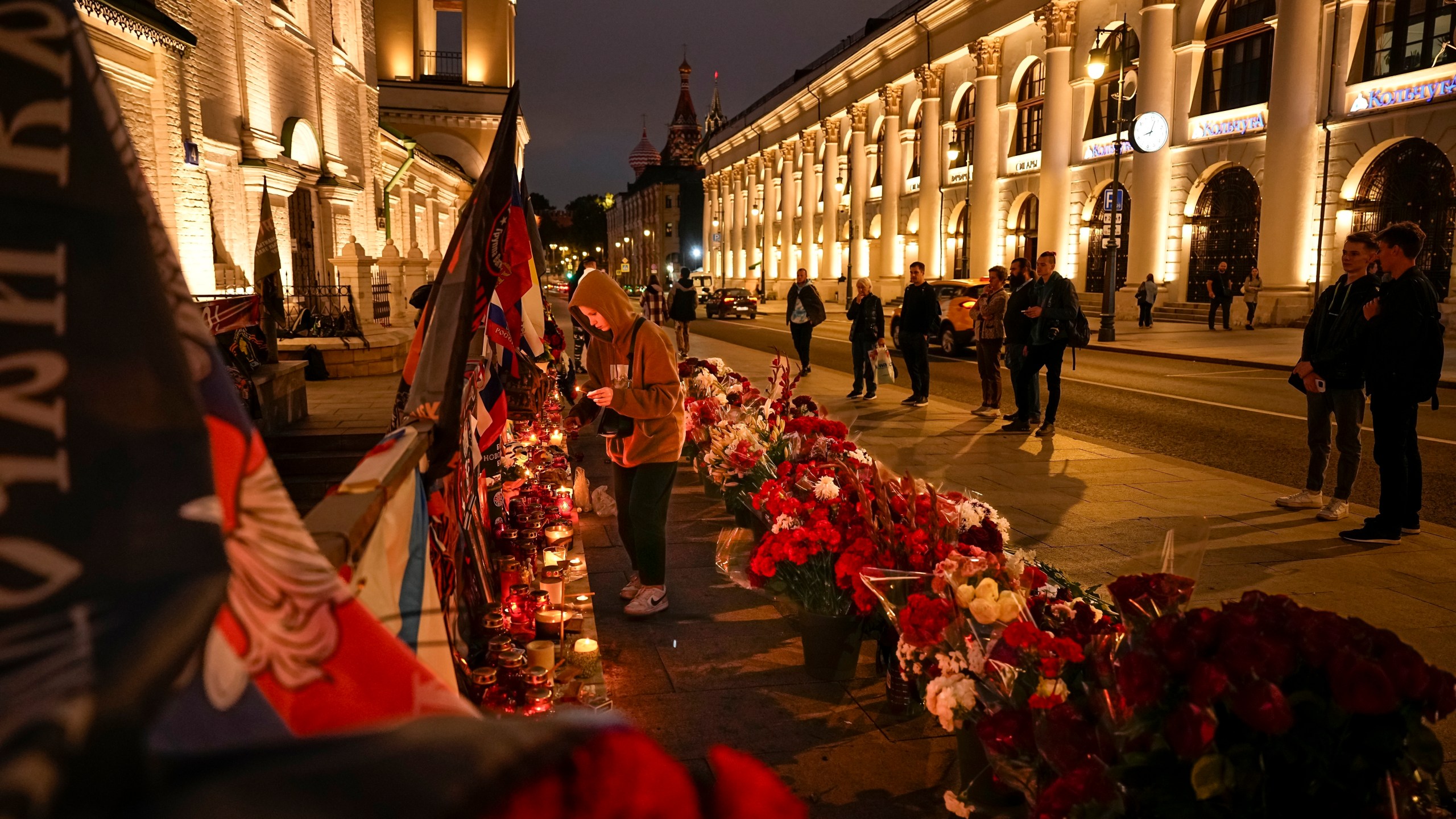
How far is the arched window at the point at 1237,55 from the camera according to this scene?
28.6 meters

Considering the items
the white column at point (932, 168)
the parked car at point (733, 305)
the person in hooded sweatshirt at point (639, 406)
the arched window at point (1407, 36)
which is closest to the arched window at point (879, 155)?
the white column at point (932, 168)

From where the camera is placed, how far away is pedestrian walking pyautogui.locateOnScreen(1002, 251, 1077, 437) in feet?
34.3

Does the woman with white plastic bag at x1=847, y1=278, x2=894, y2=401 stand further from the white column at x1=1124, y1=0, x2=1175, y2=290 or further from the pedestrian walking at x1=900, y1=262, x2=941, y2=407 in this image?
the white column at x1=1124, y1=0, x2=1175, y2=290

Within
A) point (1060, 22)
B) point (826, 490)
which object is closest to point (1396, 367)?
point (826, 490)

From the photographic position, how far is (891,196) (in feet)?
168

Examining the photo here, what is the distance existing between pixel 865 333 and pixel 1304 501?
282 inches

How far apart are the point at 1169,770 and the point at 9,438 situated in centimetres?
213

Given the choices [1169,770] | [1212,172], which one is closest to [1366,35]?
[1212,172]

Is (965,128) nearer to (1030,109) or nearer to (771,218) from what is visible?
(1030,109)

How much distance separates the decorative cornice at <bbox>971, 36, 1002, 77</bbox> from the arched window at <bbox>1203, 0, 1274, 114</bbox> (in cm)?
1113

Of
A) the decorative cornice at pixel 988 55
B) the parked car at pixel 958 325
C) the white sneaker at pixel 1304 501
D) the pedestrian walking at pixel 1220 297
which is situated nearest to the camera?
the white sneaker at pixel 1304 501

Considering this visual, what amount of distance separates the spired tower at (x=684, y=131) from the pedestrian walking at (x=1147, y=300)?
10948 cm

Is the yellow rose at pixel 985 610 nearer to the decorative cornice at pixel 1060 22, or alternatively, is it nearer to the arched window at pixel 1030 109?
the decorative cornice at pixel 1060 22

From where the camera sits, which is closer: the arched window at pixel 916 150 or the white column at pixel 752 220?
the arched window at pixel 916 150
